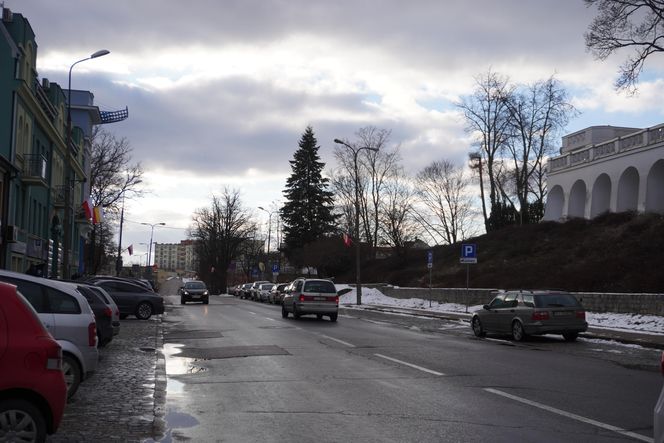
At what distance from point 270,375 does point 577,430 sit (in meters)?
5.80

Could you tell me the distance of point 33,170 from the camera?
36.1 metres

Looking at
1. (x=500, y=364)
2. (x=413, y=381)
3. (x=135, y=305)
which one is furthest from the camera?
(x=135, y=305)

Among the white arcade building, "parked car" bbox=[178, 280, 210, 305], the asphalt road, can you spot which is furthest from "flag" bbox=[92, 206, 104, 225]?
the white arcade building

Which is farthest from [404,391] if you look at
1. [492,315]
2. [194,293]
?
[194,293]

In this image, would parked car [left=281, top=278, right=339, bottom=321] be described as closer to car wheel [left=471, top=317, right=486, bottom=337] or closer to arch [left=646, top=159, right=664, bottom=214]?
car wheel [left=471, top=317, right=486, bottom=337]

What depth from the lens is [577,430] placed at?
7398mm

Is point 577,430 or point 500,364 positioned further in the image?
point 500,364

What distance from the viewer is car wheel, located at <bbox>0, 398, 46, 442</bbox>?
5547 millimetres

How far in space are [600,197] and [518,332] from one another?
28511 mm

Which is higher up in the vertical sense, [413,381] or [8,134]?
[8,134]

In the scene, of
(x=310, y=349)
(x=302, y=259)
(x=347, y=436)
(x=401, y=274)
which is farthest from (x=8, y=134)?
(x=302, y=259)

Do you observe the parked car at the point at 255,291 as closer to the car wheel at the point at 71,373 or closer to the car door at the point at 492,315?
the car door at the point at 492,315

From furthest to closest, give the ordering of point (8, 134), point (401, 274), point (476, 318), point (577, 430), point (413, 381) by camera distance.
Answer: point (401, 274)
point (8, 134)
point (476, 318)
point (413, 381)
point (577, 430)

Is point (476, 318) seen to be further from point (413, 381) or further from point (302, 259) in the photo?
point (302, 259)
